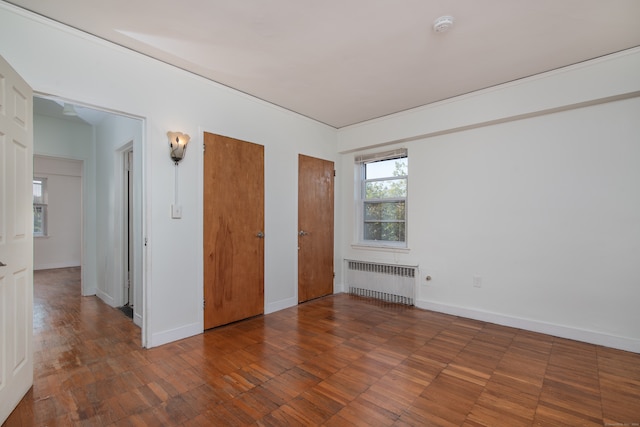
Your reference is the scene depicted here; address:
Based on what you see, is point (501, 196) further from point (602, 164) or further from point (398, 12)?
point (398, 12)

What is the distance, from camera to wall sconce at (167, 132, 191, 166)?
9.25 ft

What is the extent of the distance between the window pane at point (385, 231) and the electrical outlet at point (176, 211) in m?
2.85

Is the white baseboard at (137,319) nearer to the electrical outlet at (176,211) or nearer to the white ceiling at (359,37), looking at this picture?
the electrical outlet at (176,211)

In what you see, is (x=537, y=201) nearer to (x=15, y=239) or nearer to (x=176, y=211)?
(x=176, y=211)

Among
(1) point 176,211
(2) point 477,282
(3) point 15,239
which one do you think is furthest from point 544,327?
(3) point 15,239

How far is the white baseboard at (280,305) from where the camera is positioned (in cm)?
374

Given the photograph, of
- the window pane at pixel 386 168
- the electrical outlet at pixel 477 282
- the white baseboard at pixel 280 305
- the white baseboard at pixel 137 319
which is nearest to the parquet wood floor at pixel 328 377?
the white baseboard at pixel 137 319

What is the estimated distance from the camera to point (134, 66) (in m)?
2.63

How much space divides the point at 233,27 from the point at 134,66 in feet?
3.46

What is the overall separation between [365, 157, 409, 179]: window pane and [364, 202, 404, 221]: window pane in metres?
0.44

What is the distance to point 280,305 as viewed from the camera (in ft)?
12.8

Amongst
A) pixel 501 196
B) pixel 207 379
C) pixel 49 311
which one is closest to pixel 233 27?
pixel 207 379

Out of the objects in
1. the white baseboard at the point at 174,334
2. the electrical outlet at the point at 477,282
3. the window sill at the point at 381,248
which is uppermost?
the window sill at the point at 381,248

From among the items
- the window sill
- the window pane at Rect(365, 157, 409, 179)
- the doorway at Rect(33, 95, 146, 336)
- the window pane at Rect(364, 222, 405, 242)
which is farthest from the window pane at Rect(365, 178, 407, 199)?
the doorway at Rect(33, 95, 146, 336)
